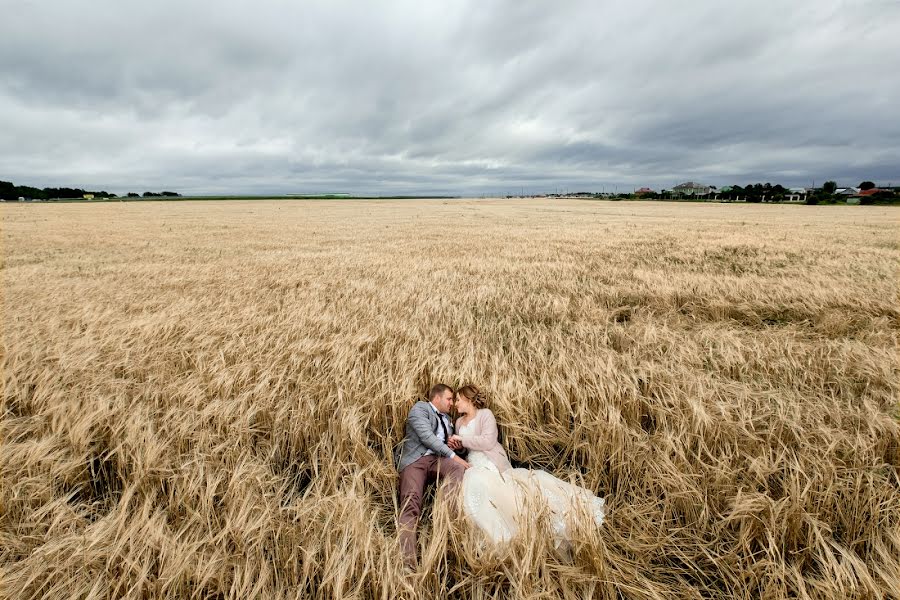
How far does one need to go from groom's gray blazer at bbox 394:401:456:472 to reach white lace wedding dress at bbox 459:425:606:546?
0.37 metres

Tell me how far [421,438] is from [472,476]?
1.76 ft

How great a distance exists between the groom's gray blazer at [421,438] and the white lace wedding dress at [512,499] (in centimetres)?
37

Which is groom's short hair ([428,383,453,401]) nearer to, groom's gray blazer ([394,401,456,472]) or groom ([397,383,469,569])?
groom ([397,383,469,569])

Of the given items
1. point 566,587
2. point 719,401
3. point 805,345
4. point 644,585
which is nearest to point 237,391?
point 566,587

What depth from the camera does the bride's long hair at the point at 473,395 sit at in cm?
321

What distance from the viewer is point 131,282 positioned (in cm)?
780

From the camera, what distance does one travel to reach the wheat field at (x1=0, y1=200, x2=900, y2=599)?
5.80 feet

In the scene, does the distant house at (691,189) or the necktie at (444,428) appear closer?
the necktie at (444,428)

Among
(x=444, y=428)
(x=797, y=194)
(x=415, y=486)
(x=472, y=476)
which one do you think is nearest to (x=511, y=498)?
(x=472, y=476)

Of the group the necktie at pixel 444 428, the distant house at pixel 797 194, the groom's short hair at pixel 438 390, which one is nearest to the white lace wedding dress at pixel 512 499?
the necktie at pixel 444 428

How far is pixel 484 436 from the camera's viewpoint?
2865 millimetres

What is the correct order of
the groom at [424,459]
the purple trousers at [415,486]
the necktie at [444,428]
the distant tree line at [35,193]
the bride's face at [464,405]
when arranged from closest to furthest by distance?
the purple trousers at [415,486] < the groom at [424,459] < the necktie at [444,428] < the bride's face at [464,405] < the distant tree line at [35,193]

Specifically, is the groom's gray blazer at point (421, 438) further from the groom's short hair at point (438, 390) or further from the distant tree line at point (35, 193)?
the distant tree line at point (35, 193)

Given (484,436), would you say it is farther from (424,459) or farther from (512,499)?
(512,499)
